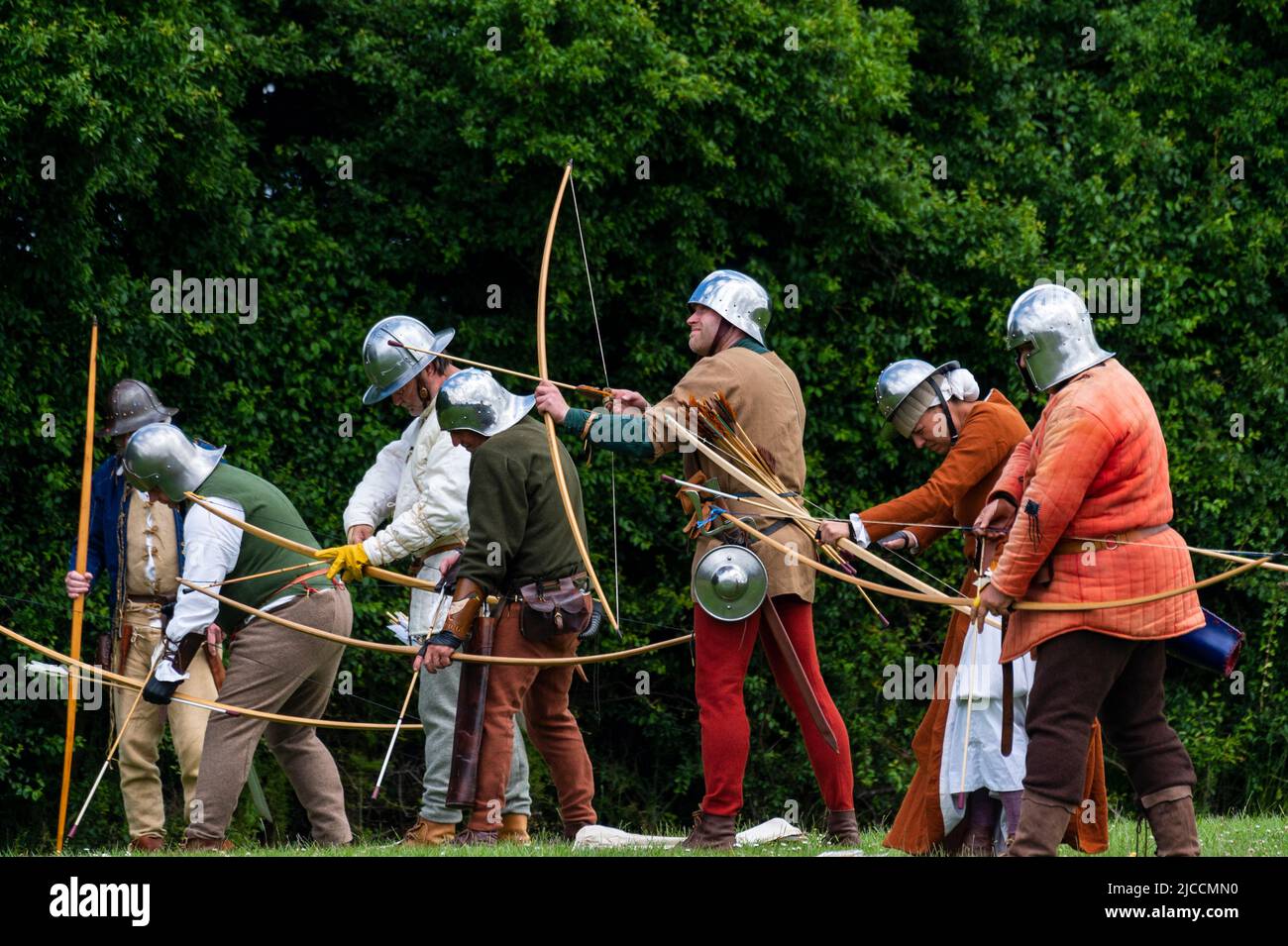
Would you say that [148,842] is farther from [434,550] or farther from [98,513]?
[434,550]

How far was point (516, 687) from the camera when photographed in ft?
21.7

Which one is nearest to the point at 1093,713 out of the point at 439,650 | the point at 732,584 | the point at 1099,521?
the point at 1099,521

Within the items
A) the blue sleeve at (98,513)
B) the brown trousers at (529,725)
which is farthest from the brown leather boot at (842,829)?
the blue sleeve at (98,513)

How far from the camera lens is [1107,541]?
5105 millimetres

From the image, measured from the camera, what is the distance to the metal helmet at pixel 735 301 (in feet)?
20.7

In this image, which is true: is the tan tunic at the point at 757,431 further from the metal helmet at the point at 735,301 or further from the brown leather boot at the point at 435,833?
the brown leather boot at the point at 435,833

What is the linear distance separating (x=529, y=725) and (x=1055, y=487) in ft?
8.70

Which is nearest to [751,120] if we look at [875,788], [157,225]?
[157,225]

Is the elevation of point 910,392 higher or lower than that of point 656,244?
lower

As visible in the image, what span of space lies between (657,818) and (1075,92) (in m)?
6.44

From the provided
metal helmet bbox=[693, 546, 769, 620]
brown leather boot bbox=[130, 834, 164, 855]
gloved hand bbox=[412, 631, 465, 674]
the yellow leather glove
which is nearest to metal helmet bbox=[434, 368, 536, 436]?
the yellow leather glove

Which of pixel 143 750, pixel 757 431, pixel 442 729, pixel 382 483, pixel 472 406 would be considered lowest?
pixel 143 750

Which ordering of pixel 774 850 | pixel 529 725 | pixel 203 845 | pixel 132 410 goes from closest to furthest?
pixel 774 850 → pixel 203 845 → pixel 529 725 → pixel 132 410

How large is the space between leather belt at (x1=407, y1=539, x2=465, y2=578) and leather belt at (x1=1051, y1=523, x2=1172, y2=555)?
2.71 meters
